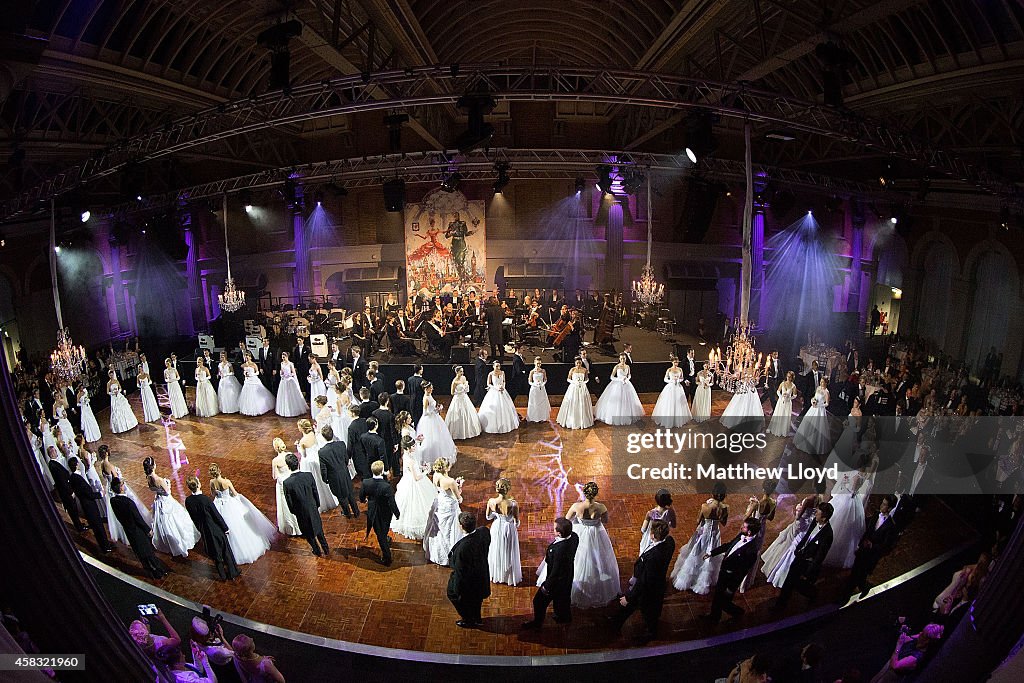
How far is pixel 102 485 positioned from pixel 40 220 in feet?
22.2

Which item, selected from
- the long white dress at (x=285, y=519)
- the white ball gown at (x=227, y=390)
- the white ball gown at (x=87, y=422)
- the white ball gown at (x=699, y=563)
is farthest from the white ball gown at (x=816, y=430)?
the white ball gown at (x=87, y=422)

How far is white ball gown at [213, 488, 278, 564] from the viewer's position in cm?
566

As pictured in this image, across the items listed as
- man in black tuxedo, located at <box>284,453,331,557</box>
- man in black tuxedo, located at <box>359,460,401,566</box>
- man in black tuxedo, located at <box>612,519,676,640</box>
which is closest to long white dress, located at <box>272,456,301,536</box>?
man in black tuxedo, located at <box>284,453,331,557</box>

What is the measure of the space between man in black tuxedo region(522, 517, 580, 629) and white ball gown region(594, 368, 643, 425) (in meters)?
4.76

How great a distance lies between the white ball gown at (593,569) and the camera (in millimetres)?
4887

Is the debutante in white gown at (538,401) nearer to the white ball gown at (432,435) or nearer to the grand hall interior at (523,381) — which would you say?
the grand hall interior at (523,381)

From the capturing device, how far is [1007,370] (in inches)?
345

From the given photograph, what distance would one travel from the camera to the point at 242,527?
5824 millimetres

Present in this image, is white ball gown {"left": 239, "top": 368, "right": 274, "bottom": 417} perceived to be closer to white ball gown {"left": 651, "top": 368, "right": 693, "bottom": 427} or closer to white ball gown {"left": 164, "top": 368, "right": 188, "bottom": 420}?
white ball gown {"left": 164, "top": 368, "right": 188, "bottom": 420}

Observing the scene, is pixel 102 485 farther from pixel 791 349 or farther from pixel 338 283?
pixel 791 349

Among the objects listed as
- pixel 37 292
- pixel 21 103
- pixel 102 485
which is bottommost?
pixel 102 485

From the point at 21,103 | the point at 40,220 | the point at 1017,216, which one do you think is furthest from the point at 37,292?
the point at 1017,216

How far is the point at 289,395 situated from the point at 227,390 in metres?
1.33

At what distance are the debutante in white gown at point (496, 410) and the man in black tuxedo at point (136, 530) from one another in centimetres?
489
